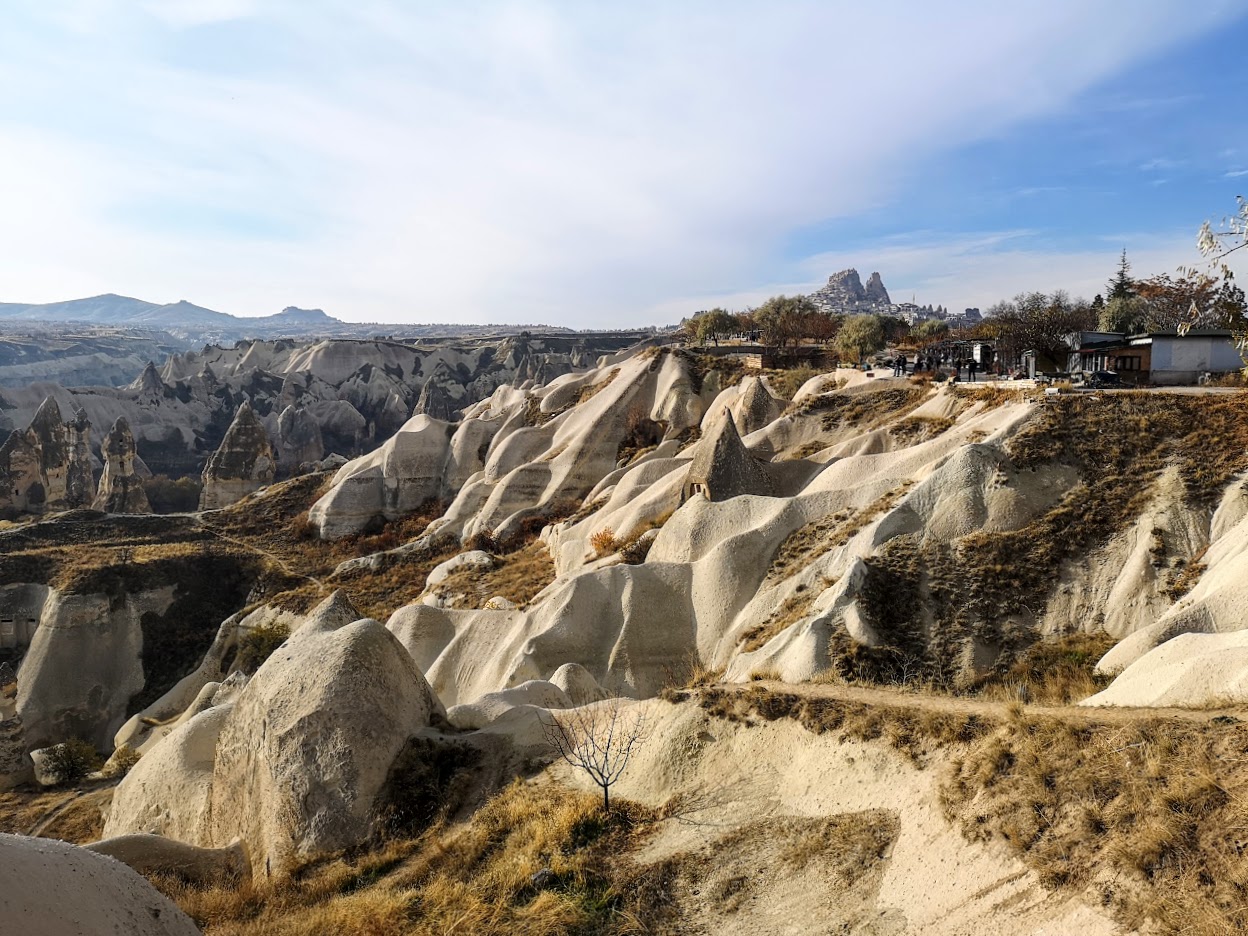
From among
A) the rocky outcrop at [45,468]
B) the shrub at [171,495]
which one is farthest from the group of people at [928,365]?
the rocky outcrop at [45,468]

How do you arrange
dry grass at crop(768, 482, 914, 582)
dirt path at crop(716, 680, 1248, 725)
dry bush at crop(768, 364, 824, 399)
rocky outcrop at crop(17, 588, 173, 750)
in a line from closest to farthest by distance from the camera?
dirt path at crop(716, 680, 1248, 725), dry grass at crop(768, 482, 914, 582), rocky outcrop at crop(17, 588, 173, 750), dry bush at crop(768, 364, 824, 399)

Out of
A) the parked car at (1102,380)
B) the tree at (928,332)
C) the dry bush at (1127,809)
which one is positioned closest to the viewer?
the dry bush at (1127,809)

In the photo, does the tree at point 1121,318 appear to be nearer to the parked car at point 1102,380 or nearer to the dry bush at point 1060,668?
the parked car at point 1102,380

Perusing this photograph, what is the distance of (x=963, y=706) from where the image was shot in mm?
9344

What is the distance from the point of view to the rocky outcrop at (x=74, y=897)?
18.0ft

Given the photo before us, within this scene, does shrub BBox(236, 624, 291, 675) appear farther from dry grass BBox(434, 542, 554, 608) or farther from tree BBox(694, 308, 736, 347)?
tree BBox(694, 308, 736, 347)

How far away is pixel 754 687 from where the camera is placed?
11008 millimetres

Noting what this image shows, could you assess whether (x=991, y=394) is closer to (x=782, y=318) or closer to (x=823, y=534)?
(x=823, y=534)

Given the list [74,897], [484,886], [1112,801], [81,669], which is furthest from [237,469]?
[1112,801]

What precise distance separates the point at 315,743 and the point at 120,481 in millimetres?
51701

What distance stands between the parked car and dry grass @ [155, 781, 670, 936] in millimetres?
24012

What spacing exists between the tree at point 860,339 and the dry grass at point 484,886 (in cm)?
4321

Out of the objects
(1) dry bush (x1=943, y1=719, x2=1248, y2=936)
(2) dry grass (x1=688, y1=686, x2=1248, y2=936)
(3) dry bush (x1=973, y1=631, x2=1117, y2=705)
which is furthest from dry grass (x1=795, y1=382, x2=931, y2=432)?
(1) dry bush (x1=943, y1=719, x2=1248, y2=936)

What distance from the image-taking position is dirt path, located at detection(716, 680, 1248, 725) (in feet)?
26.6
